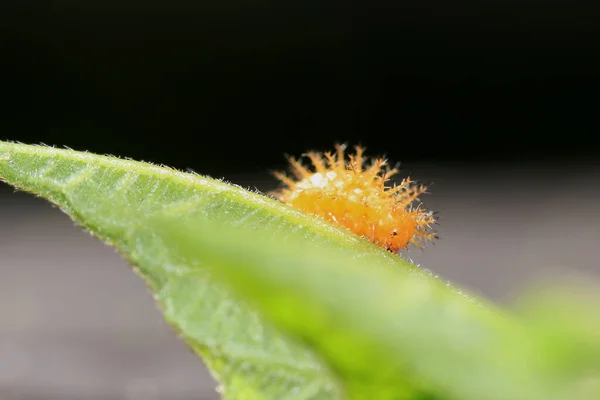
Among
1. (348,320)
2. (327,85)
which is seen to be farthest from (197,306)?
(327,85)

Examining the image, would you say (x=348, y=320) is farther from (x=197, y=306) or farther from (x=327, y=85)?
(x=327, y=85)

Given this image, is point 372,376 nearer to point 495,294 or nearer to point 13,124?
point 495,294

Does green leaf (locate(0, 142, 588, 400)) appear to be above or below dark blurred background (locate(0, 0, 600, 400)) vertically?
below

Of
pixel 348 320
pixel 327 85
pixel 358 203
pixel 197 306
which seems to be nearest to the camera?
pixel 348 320

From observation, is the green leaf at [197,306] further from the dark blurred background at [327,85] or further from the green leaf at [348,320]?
the dark blurred background at [327,85]

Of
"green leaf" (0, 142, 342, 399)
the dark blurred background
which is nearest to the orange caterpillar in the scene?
"green leaf" (0, 142, 342, 399)

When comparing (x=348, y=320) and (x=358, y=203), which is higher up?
(x=358, y=203)

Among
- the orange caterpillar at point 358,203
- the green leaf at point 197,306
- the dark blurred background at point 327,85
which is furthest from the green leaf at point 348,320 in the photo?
the dark blurred background at point 327,85

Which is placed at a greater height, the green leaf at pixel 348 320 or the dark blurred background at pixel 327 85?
the dark blurred background at pixel 327 85

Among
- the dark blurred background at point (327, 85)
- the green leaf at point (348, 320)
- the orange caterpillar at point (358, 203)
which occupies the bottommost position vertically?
the green leaf at point (348, 320)

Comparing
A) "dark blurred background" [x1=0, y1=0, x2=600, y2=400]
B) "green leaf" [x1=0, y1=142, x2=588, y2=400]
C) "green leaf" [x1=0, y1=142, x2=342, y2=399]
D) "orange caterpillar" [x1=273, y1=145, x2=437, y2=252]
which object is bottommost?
"green leaf" [x1=0, y1=142, x2=588, y2=400]

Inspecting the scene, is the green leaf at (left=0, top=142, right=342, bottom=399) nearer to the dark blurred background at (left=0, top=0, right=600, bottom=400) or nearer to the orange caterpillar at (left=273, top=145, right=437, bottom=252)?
the orange caterpillar at (left=273, top=145, right=437, bottom=252)
